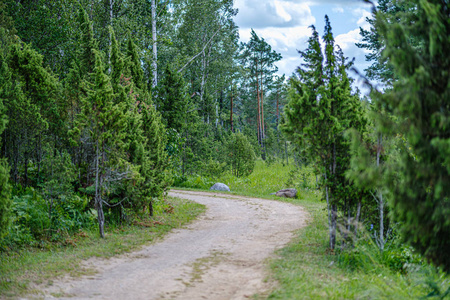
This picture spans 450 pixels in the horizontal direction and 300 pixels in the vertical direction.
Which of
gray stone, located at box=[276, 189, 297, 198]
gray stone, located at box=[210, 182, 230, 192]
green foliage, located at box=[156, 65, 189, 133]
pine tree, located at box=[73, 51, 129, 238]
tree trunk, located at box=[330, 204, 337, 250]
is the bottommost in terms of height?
gray stone, located at box=[276, 189, 297, 198]

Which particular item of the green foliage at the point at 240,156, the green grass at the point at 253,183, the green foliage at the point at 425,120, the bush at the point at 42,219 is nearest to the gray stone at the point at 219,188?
the green grass at the point at 253,183

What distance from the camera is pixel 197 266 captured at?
7129 mm

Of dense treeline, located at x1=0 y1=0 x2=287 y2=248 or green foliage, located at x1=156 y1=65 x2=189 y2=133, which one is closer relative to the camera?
dense treeline, located at x1=0 y1=0 x2=287 y2=248

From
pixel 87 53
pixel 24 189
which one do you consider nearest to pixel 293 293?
pixel 24 189

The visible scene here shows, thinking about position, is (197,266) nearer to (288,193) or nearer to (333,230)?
(333,230)

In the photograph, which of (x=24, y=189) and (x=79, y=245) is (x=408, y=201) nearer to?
(x=79, y=245)

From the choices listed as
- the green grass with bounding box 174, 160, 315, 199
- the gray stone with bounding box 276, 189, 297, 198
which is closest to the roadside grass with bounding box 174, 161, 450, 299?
the gray stone with bounding box 276, 189, 297, 198

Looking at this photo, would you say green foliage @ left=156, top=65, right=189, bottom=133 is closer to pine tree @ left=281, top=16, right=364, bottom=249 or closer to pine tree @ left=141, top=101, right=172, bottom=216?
pine tree @ left=141, top=101, right=172, bottom=216

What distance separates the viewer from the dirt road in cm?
575

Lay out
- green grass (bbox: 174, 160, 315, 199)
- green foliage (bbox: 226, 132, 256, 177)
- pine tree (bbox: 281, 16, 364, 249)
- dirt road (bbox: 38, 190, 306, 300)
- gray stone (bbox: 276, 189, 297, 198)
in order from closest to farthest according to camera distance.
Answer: dirt road (bbox: 38, 190, 306, 300), pine tree (bbox: 281, 16, 364, 249), gray stone (bbox: 276, 189, 297, 198), green grass (bbox: 174, 160, 315, 199), green foliage (bbox: 226, 132, 256, 177)

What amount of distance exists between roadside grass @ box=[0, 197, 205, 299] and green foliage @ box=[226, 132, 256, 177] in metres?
13.0

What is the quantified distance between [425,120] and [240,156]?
20.8 m

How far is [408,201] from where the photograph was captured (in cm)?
415

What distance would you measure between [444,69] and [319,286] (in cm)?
334
